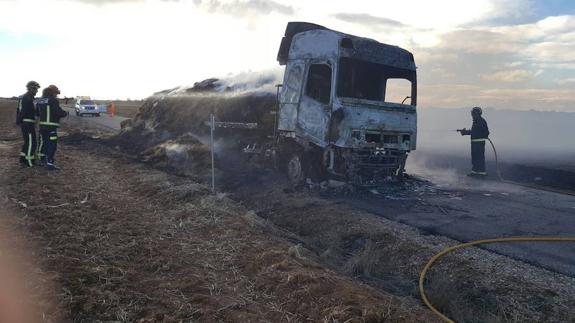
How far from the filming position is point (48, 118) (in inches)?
439

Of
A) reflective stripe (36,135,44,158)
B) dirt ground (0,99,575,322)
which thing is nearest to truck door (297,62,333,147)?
dirt ground (0,99,575,322)

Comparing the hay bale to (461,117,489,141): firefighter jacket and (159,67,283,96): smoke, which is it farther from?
(461,117,489,141): firefighter jacket

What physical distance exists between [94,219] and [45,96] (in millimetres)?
6110

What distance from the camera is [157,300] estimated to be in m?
4.21

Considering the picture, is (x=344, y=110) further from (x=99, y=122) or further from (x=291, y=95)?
(x=99, y=122)

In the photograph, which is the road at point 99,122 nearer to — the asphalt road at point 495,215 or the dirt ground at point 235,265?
the dirt ground at point 235,265

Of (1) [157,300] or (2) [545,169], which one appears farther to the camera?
(2) [545,169]

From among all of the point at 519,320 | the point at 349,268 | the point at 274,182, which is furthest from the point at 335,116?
the point at 519,320

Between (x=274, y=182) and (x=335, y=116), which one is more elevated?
(x=335, y=116)

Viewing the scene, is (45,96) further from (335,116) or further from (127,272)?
(127,272)

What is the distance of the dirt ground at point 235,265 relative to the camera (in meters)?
4.13

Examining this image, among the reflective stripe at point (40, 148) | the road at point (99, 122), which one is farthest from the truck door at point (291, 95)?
the road at point (99, 122)

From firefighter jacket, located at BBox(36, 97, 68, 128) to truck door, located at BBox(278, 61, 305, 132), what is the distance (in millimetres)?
5511

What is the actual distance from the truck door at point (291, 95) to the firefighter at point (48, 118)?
5511 mm
